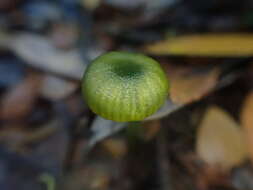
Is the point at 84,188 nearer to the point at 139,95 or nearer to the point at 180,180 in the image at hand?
the point at 180,180

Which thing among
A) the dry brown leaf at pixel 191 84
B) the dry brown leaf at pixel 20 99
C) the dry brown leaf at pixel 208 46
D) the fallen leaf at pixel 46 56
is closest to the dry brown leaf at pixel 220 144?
the dry brown leaf at pixel 191 84

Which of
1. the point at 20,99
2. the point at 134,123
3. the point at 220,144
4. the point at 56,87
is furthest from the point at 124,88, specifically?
the point at 20,99

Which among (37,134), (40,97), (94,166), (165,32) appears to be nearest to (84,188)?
(94,166)

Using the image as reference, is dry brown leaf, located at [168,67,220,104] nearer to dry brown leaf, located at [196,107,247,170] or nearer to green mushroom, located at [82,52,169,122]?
dry brown leaf, located at [196,107,247,170]

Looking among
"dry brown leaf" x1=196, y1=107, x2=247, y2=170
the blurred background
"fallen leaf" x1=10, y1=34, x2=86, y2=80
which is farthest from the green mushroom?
"fallen leaf" x1=10, y1=34, x2=86, y2=80

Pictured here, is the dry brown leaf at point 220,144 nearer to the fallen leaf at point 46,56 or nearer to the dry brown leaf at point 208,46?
the dry brown leaf at point 208,46

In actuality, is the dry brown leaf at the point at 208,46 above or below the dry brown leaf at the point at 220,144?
above
